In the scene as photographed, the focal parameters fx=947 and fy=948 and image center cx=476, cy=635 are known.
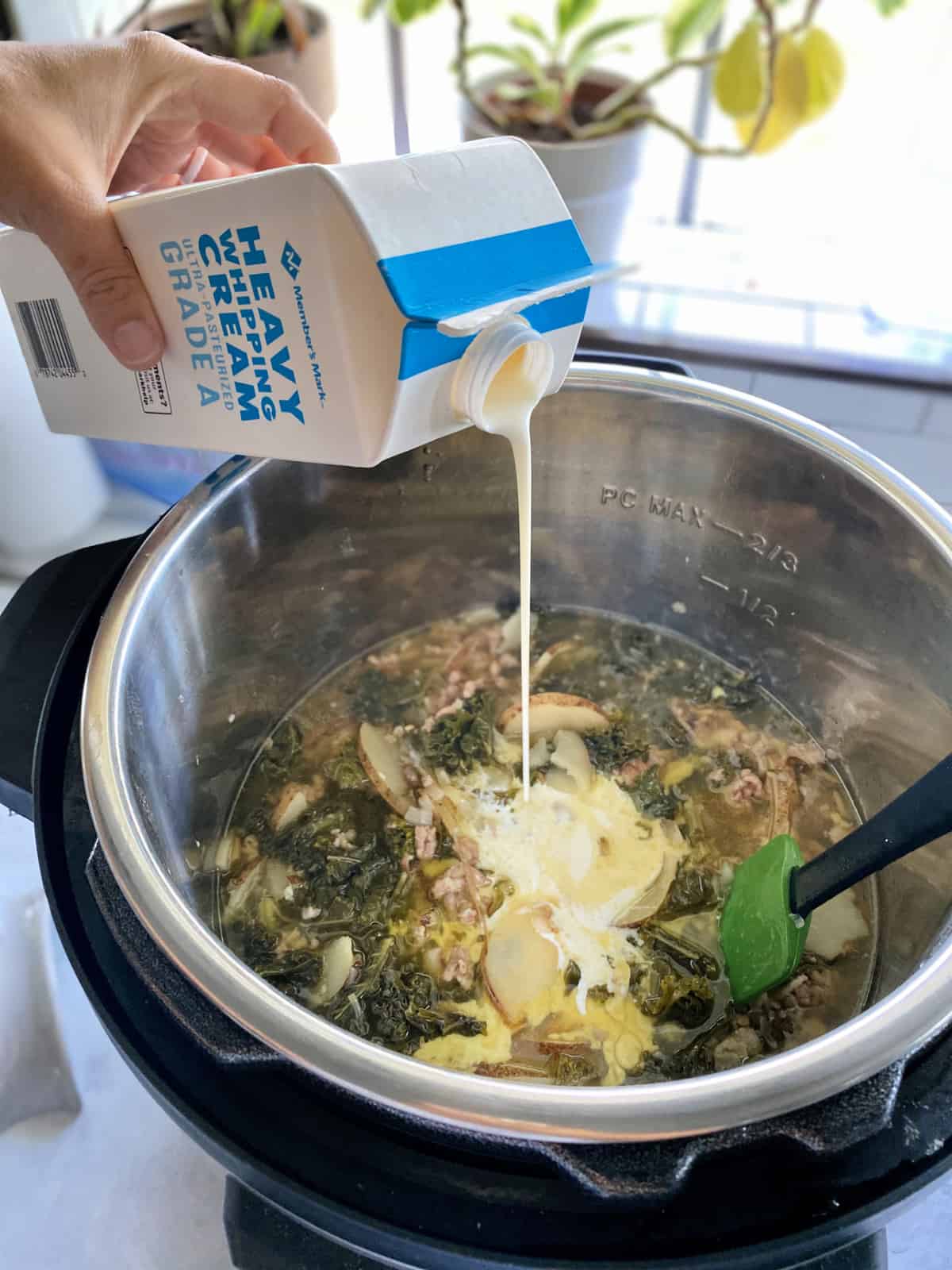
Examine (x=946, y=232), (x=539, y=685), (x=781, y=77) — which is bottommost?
(x=539, y=685)

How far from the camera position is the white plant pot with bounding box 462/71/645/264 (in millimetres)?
1177

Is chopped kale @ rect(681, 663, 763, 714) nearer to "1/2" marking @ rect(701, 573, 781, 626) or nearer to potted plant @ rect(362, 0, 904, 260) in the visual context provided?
"1/2" marking @ rect(701, 573, 781, 626)

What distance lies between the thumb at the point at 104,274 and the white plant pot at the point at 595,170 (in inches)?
27.1

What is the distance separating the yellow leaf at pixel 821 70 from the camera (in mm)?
1209

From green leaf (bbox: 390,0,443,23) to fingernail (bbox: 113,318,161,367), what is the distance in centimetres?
86

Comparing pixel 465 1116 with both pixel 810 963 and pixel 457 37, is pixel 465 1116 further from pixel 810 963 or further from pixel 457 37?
pixel 457 37

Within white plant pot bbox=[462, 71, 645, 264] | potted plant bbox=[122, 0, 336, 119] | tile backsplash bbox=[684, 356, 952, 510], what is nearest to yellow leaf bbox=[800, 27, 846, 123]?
white plant pot bbox=[462, 71, 645, 264]

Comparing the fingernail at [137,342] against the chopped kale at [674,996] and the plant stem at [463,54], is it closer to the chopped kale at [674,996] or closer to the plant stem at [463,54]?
the chopped kale at [674,996]

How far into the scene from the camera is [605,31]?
123 centimetres

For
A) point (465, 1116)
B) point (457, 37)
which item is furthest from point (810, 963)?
point (457, 37)

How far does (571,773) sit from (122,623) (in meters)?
0.44

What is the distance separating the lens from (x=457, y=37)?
125cm

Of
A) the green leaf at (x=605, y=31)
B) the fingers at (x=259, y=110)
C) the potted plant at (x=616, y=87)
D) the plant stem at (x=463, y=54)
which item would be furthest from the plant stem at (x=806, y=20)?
the fingers at (x=259, y=110)

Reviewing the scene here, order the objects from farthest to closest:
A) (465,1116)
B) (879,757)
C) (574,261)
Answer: (879,757) → (574,261) → (465,1116)
